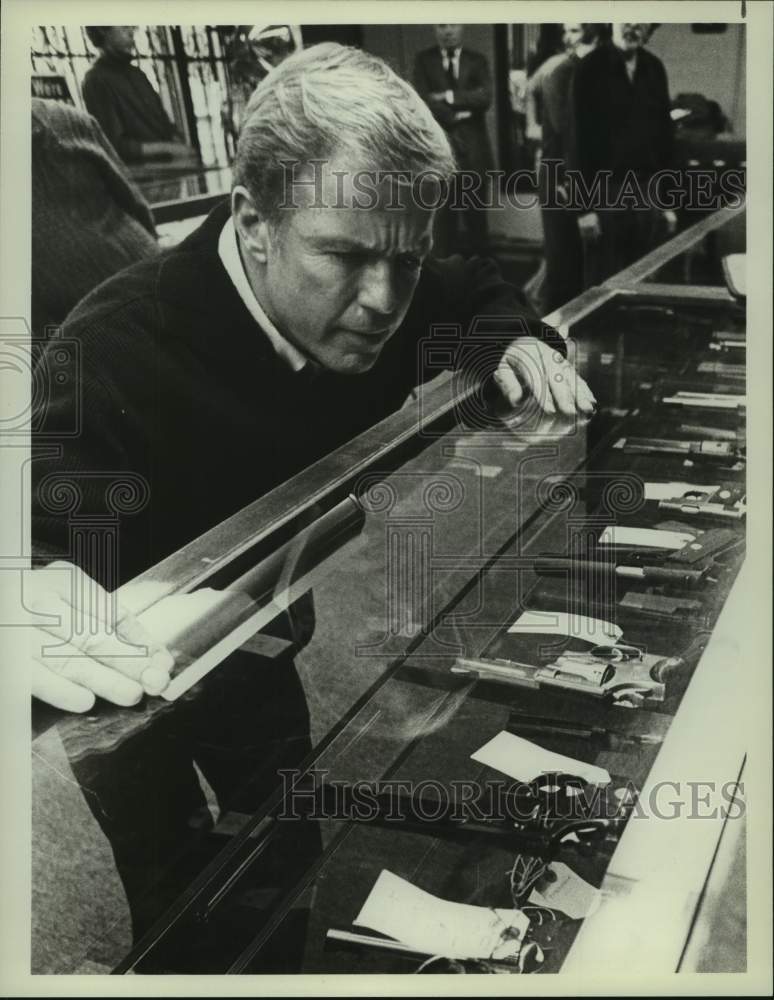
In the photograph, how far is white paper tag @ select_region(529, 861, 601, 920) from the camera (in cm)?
187

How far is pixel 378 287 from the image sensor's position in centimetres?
227

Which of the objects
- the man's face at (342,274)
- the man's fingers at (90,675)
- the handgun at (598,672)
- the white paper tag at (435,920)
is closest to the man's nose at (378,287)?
the man's face at (342,274)

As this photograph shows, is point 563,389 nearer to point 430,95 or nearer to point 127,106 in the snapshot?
point 430,95

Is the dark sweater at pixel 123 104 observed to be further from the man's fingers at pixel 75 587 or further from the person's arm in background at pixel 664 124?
the person's arm in background at pixel 664 124

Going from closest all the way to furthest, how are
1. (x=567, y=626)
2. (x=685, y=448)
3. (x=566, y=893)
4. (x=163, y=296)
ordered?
(x=566, y=893) → (x=163, y=296) → (x=567, y=626) → (x=685, y=448)

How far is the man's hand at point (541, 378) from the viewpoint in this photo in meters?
2.42

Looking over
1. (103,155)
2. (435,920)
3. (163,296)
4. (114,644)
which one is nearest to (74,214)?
(103,155)

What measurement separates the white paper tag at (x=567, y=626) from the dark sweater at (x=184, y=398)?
58cm

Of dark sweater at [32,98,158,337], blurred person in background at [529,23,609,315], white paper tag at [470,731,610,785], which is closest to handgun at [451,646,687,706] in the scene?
white paper tag at [470,731,610,785]

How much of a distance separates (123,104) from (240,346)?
20.4 inches

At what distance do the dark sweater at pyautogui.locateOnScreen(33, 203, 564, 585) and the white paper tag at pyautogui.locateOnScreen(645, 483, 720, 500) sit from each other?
645 mm

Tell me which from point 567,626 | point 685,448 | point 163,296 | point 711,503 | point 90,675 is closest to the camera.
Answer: point 90,675

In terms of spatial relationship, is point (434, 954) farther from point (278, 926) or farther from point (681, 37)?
point (681, 37)

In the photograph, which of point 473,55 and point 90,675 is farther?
point 473,55
